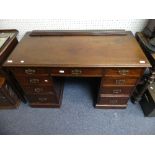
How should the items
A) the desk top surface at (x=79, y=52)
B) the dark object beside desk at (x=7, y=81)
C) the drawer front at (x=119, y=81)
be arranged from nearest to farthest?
the desk top surface at (x=79, y=52) < the drawer front at (x=119, y=81) < the dark object beside desk at (x=7, y=81)

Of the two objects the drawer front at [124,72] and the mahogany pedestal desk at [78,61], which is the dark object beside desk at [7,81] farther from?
the drawer front at [124,72]

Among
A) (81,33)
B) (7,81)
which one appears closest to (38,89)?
(7,81)

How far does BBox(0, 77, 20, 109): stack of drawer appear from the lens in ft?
4.24

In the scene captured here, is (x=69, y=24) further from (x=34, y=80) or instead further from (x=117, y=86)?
(x=117, y=86)

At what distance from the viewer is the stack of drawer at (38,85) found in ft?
3.61

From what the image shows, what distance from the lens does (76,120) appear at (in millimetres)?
1448

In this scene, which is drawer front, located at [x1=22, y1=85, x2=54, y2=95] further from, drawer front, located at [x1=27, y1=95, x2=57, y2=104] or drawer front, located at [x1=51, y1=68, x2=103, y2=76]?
drawer front, located at [x1=51, y1=68, x2=103, y2=76]

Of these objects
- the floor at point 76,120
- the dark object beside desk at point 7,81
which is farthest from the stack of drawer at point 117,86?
the dark object beside desk at point 7,81

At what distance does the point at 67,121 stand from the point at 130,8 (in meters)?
1.17

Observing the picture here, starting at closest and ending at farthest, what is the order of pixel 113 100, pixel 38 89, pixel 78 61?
pixel 78 61, pixel 38 89, pixel 113 100

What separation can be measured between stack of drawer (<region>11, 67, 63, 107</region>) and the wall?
0.58 metres

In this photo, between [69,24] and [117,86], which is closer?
[117,86]

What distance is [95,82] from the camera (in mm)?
1790

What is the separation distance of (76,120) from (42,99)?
1.35 ft
